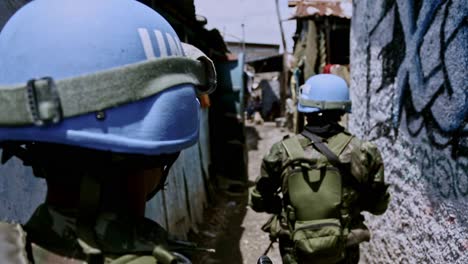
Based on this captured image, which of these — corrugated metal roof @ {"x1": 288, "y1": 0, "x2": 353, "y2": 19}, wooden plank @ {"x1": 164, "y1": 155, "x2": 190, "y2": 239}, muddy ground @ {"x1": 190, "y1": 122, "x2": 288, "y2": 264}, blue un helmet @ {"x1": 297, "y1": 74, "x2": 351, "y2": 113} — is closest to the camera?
blue un helmet @ {"x1": 297, "y1": 74, "x2": 351, "y2": 113}

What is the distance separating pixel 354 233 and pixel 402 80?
121cm

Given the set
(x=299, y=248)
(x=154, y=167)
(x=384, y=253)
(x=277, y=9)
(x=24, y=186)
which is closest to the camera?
(x=154, y=167)

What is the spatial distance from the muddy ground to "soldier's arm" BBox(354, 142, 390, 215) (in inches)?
40.5

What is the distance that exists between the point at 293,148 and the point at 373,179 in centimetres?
52

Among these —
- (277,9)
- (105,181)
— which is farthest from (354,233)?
(277,9)

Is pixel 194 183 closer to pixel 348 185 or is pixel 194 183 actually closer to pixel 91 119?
pixel 348 185

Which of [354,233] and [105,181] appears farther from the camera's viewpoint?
[354,233]

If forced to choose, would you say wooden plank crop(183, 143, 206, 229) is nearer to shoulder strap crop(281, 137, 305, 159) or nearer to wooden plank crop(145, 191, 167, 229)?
wooden plank crop(145, 191, 167, 229)

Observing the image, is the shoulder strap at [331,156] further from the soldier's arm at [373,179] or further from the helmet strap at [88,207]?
the helmet strap at [88,207]

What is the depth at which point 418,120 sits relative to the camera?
2697 millimetres

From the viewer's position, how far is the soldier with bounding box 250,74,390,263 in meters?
2.35

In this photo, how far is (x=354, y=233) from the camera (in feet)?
8.05

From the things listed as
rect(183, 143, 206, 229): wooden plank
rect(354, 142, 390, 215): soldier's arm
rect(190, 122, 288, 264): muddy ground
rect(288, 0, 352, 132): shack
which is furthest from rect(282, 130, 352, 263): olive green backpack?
rect(288, 0, 352, 132): shack

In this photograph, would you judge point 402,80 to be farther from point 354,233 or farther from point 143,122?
point 143,122
